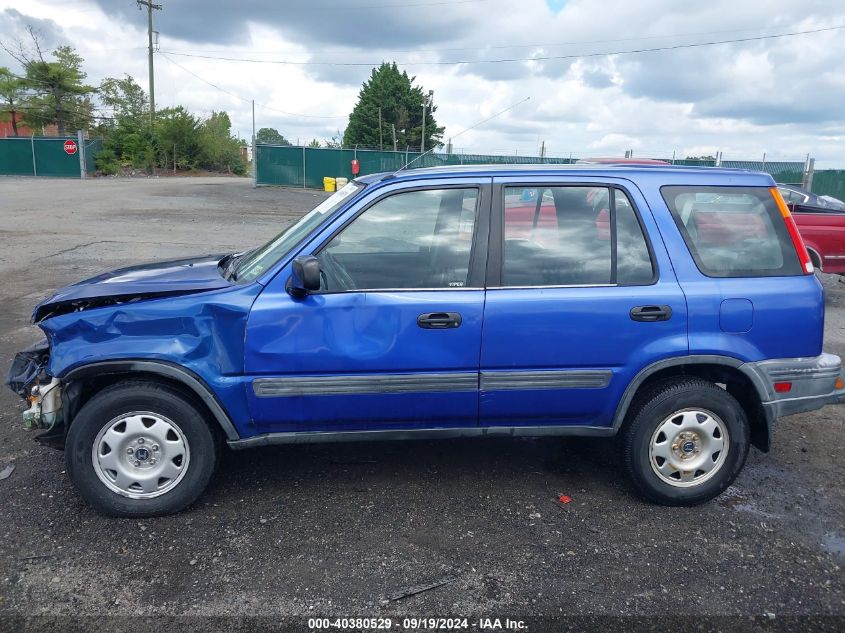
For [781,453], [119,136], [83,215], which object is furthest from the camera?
[119,136]

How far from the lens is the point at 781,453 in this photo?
4.62 metres

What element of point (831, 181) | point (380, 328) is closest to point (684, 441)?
point (380, 328)

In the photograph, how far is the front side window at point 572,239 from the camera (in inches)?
144

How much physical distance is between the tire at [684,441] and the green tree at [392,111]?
6450cm

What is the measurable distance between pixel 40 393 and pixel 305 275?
1.54m

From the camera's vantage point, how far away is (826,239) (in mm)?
9523

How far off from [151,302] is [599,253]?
7.64 ft

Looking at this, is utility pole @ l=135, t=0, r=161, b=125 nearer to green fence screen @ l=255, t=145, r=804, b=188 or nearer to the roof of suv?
green fence screen @ l=255, t=145, r=804, b=188

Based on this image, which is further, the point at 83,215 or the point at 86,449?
the point at 83,215

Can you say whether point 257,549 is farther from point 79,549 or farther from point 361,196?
point 361,196

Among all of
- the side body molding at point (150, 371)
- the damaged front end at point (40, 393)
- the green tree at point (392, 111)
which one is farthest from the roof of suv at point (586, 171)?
the green tree at point (392, 111)

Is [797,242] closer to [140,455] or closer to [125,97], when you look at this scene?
[140,455]

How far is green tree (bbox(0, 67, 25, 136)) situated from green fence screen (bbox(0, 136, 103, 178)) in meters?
18.5

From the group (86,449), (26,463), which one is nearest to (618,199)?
(86,449)
